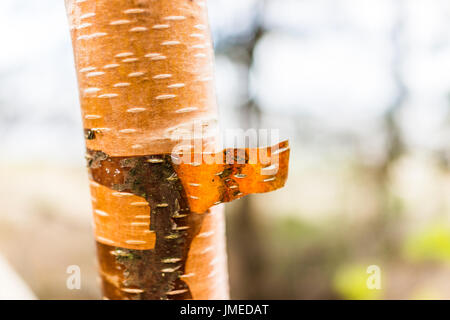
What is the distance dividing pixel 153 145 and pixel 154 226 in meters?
0.14

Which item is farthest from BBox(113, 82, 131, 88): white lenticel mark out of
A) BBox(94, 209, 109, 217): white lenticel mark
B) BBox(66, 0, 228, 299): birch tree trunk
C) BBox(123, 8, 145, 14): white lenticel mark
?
BBox(94, 209, 109, 217): white lenticel mark

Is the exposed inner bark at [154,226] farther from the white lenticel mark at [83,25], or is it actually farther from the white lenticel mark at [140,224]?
the white lenticel mark at [83,25]

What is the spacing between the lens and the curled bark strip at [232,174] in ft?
1.61

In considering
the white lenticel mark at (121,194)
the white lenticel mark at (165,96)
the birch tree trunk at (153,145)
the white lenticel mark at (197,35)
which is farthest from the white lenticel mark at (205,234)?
the white lenticel mark at (197,35)

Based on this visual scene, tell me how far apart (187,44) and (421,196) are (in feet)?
20.9

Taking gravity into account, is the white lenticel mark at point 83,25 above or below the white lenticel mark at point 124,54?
above

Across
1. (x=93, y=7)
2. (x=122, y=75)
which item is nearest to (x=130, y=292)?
(x=122, y=75)

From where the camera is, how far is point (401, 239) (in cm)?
557

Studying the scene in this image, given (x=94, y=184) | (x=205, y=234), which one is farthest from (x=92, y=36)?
(x=205, y=234)

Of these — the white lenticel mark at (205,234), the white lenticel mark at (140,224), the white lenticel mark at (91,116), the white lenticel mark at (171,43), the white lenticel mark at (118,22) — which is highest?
the white lenticel mark at (118,22)

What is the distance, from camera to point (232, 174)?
506mm

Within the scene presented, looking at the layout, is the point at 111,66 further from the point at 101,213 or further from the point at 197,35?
the point at 101,213

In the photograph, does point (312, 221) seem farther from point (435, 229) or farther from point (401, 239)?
point (435, 229)

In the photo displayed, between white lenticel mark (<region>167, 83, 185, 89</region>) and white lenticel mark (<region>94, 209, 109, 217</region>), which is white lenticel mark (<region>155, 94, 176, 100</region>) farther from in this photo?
white lenticel mark (<region>94, 209, 109, 217</region>)
